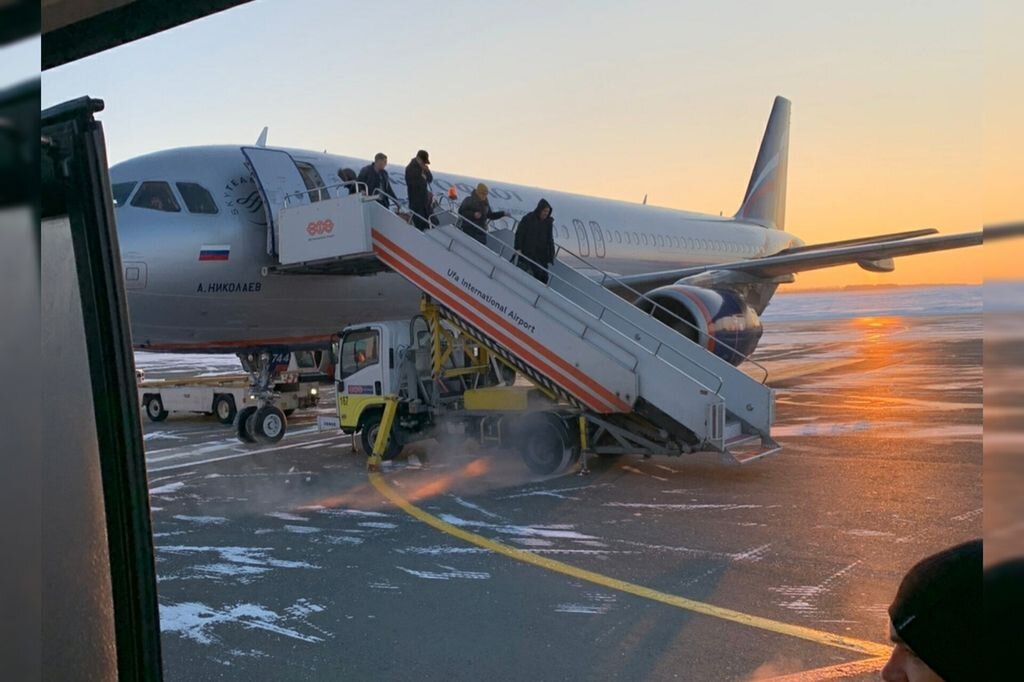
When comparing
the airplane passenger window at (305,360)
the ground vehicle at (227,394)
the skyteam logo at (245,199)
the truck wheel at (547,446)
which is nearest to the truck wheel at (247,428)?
the ground vehicle at (227,394)

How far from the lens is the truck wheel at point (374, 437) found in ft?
29.6

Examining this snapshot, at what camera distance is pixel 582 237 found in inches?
556

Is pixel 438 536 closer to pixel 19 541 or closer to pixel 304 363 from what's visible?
pixel 19 541

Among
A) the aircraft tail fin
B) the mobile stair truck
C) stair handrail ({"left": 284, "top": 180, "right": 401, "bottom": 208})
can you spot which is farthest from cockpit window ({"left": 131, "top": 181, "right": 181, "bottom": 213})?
the aircraft tail fin

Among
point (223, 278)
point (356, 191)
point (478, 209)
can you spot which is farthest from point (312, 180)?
point (478, 209)

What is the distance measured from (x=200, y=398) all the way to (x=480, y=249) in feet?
21.5

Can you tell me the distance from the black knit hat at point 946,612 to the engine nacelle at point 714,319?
361 inches

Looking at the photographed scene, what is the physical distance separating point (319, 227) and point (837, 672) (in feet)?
22.9

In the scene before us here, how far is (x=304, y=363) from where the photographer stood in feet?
43.5

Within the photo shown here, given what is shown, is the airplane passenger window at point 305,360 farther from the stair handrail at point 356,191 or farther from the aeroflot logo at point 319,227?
the aeroflot logo at point 319,227

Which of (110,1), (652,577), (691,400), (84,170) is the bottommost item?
(652,577)

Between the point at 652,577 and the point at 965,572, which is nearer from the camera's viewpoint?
the point at 965,572

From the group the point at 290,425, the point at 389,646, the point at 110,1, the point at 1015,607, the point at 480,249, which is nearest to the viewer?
the point at 1015,607

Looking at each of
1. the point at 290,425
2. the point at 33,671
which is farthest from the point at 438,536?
the point at 290,425
